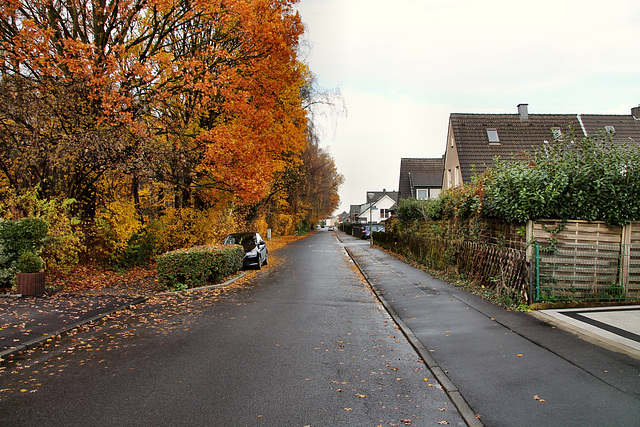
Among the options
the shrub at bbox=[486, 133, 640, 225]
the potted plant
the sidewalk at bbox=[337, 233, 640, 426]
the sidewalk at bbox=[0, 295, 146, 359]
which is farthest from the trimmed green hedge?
the shrub at bbox=[486, 133, 640, 225]

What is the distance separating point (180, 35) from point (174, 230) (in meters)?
8.02

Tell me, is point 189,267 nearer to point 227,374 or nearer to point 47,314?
point 47,314

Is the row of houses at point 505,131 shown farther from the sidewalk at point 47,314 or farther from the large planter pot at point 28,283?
the large planter pot at point 28,283

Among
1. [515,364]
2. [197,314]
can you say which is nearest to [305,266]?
[197,314]

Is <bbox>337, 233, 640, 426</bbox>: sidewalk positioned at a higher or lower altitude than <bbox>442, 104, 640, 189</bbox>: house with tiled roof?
lower

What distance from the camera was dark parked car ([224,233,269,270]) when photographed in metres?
16.0

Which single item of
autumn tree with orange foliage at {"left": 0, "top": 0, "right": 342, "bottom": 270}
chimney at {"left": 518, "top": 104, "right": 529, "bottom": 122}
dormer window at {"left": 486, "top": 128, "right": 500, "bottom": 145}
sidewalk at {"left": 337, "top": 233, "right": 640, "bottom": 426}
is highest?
chimney at {"left": 518, "top": 104, "right": 529, "bottom": 122}

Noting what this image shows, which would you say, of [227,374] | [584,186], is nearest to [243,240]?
[584,186]

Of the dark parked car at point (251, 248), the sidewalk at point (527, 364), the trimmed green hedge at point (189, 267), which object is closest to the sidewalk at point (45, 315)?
the trimmed green hedge at point (189, 267)

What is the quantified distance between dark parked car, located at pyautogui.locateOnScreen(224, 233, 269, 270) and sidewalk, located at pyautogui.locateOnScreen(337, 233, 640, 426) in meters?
8.68

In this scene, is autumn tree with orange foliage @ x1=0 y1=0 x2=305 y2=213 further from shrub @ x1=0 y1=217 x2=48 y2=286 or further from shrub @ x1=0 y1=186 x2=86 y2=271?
shrub @ x1=0 y1=217 x2=48 y2=286

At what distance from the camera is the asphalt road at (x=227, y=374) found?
3.67m

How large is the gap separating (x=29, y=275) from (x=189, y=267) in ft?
11.6

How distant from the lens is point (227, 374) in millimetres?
4676
